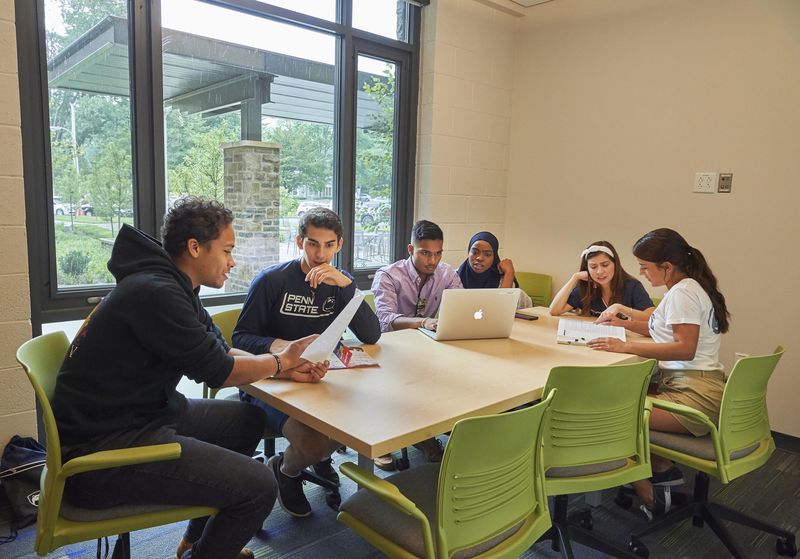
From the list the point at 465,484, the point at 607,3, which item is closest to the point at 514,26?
the point at 607,3

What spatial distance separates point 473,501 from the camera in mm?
1404

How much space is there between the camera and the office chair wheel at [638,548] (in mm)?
2117

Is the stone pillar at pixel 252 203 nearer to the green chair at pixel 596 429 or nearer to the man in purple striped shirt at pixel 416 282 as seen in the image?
the man in purple striped shirt at pixel 416 282

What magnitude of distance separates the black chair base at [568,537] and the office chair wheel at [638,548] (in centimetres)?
4

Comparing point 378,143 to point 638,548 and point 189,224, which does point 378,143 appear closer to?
point 189,224

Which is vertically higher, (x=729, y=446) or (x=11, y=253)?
(x=11, y=253)

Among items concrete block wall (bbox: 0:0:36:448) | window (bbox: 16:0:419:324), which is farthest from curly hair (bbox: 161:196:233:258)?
window (bbox: 16:0:419:324)

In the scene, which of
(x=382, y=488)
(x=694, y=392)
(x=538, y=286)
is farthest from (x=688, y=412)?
(x=538, y=286)

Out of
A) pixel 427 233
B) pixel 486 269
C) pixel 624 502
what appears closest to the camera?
pixel 624 502

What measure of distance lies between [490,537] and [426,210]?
2962 millimetres

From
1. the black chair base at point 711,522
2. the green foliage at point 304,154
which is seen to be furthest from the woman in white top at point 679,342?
the green foliage at point 304,154

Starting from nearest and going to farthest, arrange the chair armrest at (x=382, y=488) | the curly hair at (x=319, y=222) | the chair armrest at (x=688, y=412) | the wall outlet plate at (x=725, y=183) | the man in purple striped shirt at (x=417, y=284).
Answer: the chair armrest at (x=382, y=488) < the chair armrest at (x=688, y=412) < the curly hair at (x=319, y=222) < the man in purple striped shirt at (x=417, y=284) < the wall outlet plate at (x=725, y=183)

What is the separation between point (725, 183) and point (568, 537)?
8.11 feet

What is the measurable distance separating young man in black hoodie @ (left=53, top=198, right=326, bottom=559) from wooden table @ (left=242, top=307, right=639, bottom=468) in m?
0.23
